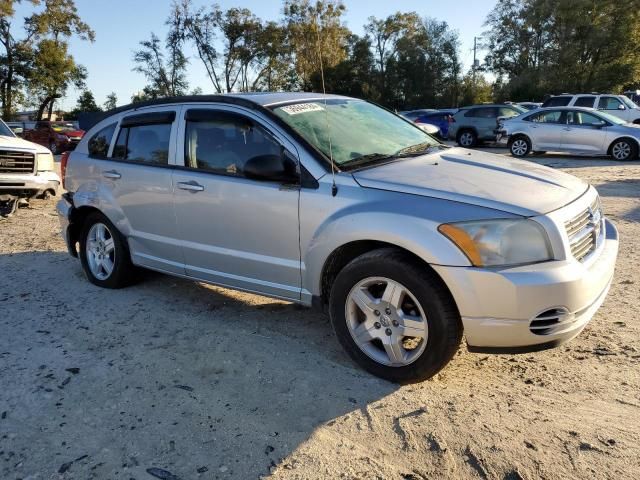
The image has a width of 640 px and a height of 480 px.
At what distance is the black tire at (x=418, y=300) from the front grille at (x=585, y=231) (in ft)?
2.49

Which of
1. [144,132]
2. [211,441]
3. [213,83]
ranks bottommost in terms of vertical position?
[211,441]

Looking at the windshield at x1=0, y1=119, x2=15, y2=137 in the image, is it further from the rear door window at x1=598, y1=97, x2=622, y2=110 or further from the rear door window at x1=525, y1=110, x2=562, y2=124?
the rear door window at x1=598, y1=97, x2=622, y2=110

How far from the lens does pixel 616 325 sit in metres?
3.96

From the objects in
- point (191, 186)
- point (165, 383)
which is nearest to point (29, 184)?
point (191, 186)

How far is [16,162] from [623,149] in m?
14.4

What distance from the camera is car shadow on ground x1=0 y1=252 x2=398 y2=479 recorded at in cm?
271

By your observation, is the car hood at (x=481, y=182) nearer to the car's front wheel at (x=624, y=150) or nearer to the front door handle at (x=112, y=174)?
the front door handle at (x=112, y=174)

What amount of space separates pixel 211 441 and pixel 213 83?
44.9 meters

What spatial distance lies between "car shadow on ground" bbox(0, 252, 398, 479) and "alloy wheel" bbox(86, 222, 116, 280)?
0.92 ft

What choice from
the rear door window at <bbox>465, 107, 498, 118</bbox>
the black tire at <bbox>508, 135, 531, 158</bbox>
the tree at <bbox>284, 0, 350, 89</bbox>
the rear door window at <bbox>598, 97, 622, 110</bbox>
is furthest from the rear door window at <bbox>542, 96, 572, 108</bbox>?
the tree at <bbox>284, 0, 350, 89</bbox>


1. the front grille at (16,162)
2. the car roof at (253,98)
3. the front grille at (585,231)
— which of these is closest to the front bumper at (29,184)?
the front grille at (16,162)

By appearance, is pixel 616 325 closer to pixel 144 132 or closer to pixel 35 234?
pixel 144 132

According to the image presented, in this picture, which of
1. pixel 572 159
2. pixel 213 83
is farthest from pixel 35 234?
pixel 213 83

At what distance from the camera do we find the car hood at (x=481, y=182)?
3033 mm
